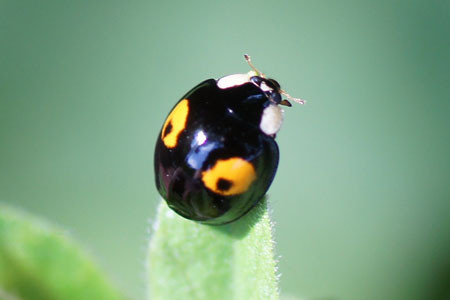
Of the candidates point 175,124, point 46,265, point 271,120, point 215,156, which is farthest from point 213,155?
point 46,265

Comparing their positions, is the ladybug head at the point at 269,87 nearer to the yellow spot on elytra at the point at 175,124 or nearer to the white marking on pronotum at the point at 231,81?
the white marking on pronotum at the point at 231,81

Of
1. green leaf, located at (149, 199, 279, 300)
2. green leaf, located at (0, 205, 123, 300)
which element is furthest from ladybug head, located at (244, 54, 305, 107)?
green leaf, located at (0, 205, 123, 300)

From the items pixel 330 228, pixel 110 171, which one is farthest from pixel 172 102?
pixel 330 228

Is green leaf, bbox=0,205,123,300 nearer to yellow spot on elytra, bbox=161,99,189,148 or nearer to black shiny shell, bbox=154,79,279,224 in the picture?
black shiny shell, bbox=154,79,279,224

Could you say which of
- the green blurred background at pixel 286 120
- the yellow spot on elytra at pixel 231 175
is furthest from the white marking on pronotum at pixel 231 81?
the green blurred background at pixel 286 120

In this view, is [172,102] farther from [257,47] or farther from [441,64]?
[441,64]

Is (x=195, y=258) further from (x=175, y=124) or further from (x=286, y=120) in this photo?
(x=286, y=120)

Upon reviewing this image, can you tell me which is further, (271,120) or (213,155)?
(271,120)

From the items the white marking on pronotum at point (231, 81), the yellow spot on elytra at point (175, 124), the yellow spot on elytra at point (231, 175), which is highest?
the white marking on pronotum at point (231, 81)
